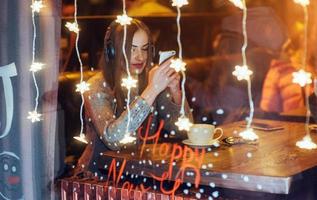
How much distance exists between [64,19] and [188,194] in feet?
3.37

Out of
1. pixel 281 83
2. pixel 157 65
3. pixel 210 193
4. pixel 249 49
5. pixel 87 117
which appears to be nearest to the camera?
pixel 210 193

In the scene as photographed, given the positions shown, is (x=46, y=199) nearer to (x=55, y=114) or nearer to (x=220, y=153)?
(x=55, y=114)

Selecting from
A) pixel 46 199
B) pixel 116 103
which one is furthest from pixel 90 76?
pixel 46 199

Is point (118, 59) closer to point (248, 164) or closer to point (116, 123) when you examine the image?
point (116, 123)

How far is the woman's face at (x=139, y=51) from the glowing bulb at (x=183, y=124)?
289mm

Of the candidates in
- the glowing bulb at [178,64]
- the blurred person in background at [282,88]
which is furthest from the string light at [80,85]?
the blurred person in background at [282,88]

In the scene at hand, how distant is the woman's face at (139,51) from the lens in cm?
269

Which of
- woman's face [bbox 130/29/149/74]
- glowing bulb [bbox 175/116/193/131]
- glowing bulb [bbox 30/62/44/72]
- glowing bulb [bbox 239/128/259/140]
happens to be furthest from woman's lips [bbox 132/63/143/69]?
glowing bulb [bbox 239/128/259/140]

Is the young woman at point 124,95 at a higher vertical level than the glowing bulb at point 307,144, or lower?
higher

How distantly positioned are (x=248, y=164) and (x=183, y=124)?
38 centimetres

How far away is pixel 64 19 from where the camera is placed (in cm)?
280

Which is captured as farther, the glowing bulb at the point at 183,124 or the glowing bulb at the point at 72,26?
the glowing bulb at the point at 72,26

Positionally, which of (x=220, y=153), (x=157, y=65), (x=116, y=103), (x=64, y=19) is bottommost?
(x=220, y=153)

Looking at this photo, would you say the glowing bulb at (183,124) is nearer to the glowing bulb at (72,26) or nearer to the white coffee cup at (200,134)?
the white coffee cup at (200,134)
